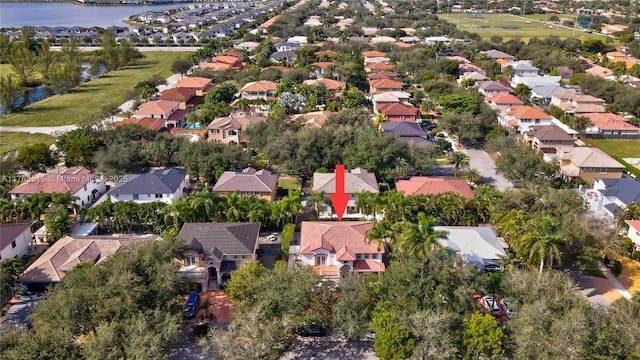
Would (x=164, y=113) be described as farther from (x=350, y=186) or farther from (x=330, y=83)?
(x=350, y=186)

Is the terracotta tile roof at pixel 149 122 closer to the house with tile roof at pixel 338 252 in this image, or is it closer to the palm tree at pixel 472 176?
the house with tile roof at pixel 338 252

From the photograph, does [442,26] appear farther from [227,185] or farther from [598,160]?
[227,185]

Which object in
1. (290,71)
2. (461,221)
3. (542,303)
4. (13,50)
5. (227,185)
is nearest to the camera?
(542,303)

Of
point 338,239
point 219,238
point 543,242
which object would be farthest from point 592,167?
point 219,238

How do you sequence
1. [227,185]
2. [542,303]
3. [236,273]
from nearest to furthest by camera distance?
[542,303]
[236,273]
[227,185]

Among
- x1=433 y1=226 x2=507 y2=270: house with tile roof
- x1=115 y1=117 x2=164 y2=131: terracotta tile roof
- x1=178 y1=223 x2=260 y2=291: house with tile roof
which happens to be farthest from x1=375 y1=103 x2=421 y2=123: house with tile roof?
x1=178 y1=223 x2=260 y2=291: house with tile roof

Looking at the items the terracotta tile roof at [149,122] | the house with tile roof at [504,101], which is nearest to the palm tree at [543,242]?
the house with tile roof at [504,101]

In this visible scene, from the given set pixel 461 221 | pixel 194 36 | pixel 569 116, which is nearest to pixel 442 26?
pixel 194 36
